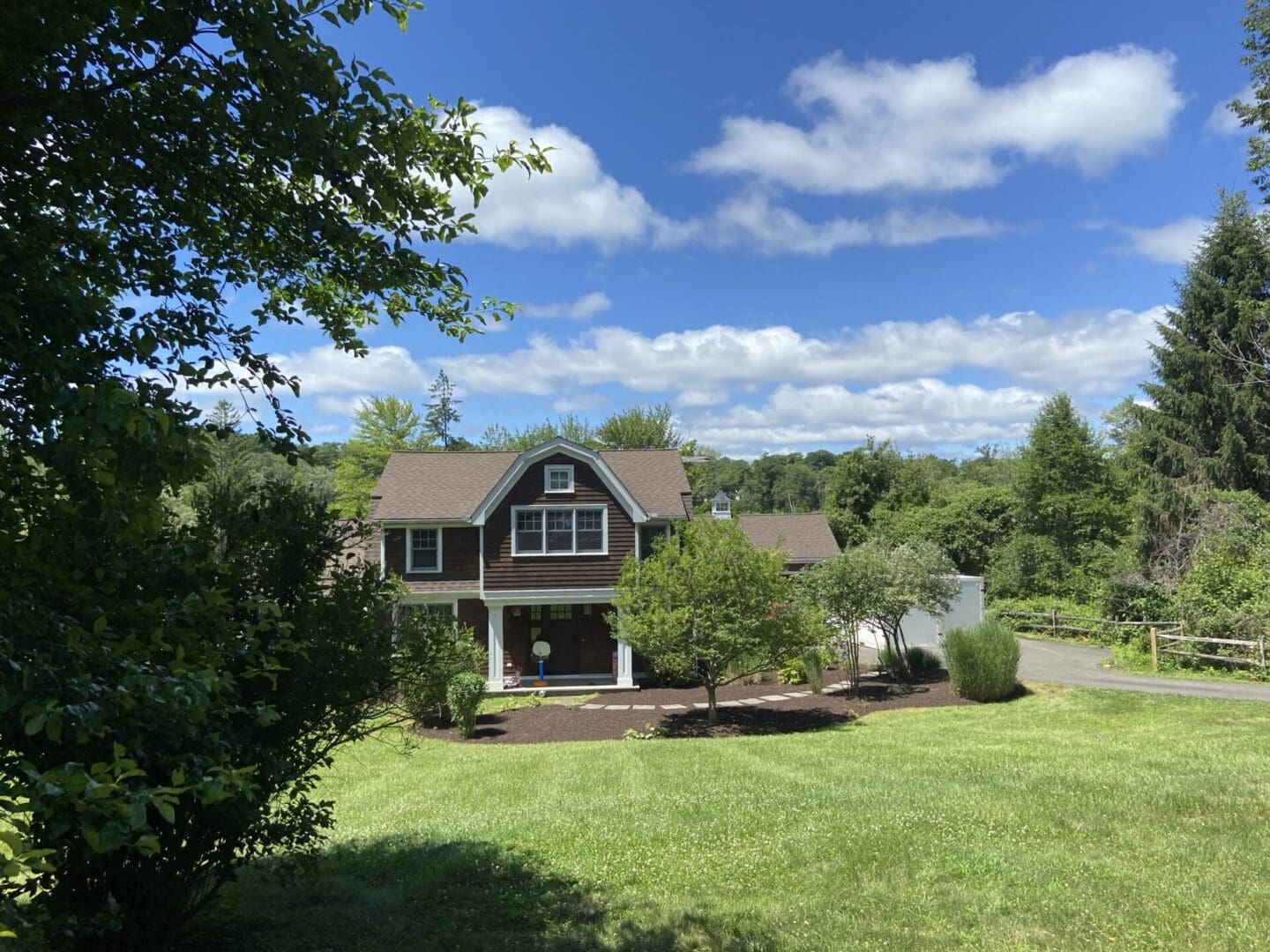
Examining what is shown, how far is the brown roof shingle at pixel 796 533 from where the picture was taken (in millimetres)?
34250

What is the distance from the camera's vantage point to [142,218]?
3721 mm

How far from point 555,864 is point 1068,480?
36.9 m

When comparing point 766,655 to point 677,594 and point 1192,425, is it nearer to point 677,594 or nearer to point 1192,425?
point 677,594

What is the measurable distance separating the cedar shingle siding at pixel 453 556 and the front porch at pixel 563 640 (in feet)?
4.36

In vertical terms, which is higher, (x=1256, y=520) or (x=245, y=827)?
(x=1256, y=520)

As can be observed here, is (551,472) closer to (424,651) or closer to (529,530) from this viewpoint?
(529,530)

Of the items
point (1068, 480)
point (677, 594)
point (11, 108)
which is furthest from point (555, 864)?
point (1068, 480)

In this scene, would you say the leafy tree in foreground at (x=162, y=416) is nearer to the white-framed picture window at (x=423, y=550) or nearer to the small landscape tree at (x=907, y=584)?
the small landscape tree at (x=907, y=584)

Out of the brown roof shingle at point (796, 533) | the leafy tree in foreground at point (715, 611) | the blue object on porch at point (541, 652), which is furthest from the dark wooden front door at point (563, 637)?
the brown roof shingle at point (796, 533)

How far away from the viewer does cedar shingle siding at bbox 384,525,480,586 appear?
22547 millimetres

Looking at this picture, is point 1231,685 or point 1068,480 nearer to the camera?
point 1231,685

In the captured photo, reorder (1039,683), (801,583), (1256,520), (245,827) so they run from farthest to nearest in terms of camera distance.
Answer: (1256,520) < (801,583) < (1039,683) < (245,827)

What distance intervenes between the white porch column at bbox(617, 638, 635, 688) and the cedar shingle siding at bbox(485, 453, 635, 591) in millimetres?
1992

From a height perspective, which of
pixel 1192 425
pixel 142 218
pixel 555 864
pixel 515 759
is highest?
pixel 1192 425
